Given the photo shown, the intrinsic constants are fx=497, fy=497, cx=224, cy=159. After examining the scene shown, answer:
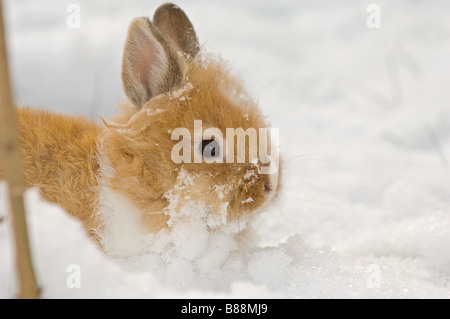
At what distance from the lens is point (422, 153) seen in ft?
14.2

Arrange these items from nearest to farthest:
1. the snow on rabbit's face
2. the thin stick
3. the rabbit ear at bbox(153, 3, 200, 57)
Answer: the thin stick < the snow on rabbit's face < the rabbit ear at bbox(153, 3, 200, 57)

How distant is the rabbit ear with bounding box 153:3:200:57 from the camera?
2.96m

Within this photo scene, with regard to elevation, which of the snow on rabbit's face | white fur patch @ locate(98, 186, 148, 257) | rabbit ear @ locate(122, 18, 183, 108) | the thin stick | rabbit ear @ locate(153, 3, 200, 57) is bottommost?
the thin stick

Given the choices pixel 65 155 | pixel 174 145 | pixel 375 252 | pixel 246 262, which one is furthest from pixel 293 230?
pixel 65 155

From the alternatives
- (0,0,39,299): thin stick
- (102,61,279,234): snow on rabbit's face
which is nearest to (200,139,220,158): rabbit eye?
(102,61,279,234): snow on rabbit's face

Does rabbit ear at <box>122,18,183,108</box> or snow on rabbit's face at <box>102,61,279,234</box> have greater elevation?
rabbit ear at <box>122,18,183,108</box>

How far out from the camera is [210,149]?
235 cm

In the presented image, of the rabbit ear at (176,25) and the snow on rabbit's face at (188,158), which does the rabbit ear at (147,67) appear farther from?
the rabbit ear at (176,25)

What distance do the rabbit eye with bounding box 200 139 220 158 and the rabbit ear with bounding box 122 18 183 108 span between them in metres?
0.37

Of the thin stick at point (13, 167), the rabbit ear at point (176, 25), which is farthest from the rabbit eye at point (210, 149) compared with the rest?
the thin stick at point (13, 167)

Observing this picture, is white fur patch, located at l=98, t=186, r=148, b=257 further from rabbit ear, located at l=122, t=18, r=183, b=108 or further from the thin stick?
the thin stick

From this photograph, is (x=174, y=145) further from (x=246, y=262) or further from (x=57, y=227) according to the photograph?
(x=57, y=227)

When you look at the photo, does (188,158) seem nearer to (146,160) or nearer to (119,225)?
(146,160)

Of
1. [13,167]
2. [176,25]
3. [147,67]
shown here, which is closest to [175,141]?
[147,67]
